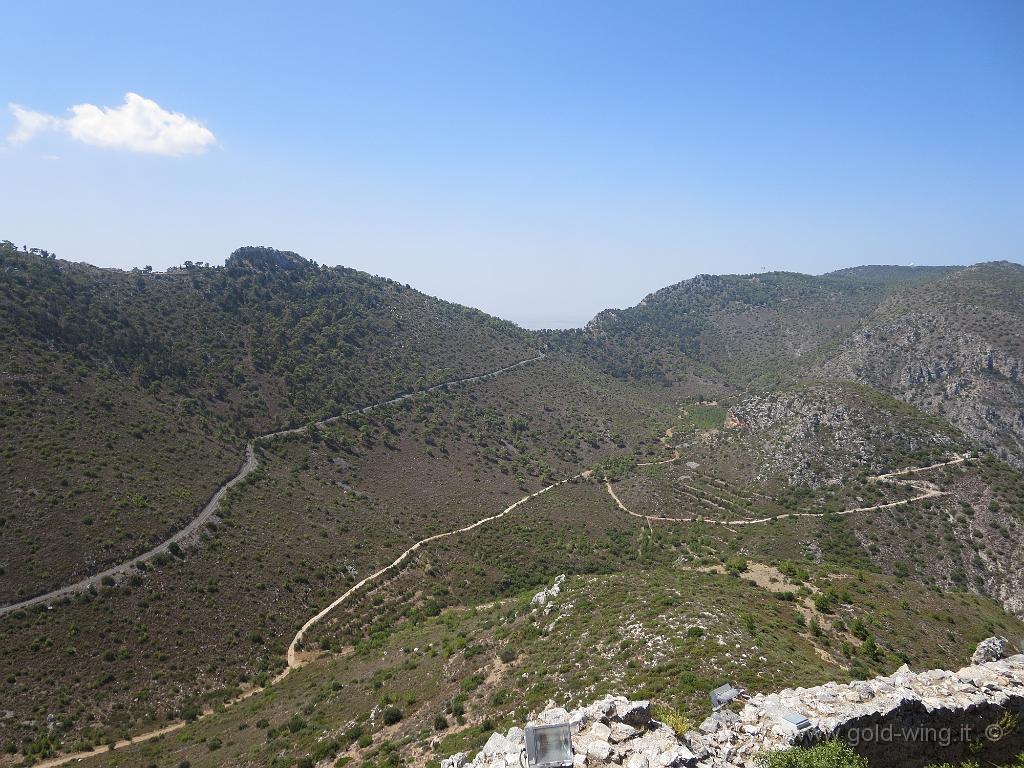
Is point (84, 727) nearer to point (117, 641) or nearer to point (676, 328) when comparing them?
point (117, 641)

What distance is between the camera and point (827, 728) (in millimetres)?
12914

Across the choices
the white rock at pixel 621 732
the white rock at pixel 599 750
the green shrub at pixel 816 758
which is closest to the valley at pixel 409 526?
the white rock at pixel 621 732

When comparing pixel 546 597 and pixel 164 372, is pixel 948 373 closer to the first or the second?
pixel 546 597

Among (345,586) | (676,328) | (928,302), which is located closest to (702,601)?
(345,586)

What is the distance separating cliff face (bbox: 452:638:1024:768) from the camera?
1269cm

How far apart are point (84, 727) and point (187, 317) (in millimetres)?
72356

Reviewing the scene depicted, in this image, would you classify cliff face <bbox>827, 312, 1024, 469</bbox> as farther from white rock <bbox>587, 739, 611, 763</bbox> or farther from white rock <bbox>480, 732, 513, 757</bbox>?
white rock <bbox>480, 732, 513, 757</bbox>

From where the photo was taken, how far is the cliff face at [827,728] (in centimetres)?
1269

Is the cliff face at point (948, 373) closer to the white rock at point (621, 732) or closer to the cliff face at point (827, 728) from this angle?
the cliff face at point (827, 728)

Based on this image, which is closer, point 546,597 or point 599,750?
point 599,750

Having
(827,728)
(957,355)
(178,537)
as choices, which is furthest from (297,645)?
(957,355)

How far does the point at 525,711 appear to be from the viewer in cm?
2070

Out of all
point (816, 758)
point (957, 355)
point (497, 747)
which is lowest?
point (497, 747)

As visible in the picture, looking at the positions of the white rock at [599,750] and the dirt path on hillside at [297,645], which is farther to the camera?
the dirt path on hillside at [297,645]
